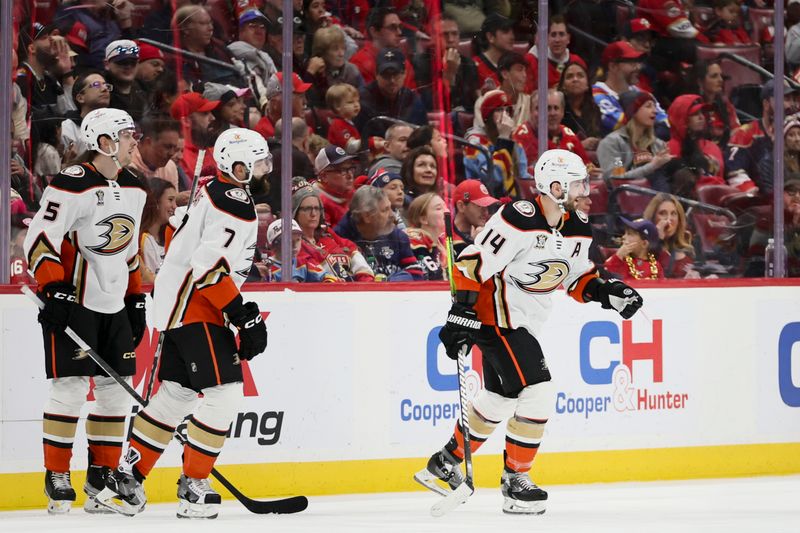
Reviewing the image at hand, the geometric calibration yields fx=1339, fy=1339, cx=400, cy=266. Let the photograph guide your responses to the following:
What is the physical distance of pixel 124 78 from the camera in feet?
17.0

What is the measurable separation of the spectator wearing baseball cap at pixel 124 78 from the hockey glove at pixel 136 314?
99 centimetres

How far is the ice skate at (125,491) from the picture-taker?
421 centimetres

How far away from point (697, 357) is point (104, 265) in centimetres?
253

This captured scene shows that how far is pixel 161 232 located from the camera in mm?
5117

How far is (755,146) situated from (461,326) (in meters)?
2.38

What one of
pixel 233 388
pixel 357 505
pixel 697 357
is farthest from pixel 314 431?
pixel 697 357

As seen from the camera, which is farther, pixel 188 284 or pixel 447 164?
pixel 447 164

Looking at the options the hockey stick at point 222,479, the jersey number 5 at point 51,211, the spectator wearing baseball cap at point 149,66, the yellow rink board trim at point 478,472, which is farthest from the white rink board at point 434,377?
the spectator wearing baseball cap at point 149,66

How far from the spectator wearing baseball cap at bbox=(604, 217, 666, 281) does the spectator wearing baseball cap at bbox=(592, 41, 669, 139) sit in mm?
450

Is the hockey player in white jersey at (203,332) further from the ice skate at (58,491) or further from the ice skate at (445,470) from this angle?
the ice skate at (445,470)

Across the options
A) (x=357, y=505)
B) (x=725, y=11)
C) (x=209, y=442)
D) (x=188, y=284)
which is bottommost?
(x=357, y=505)

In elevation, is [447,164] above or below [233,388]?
above

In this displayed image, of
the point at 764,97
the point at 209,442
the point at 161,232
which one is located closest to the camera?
the point at 209,442

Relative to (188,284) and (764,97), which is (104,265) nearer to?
(188,284)
